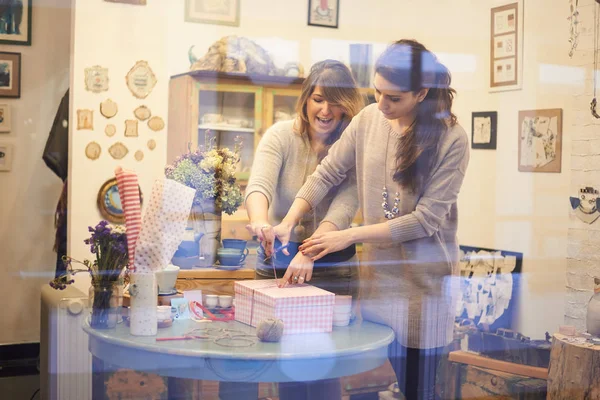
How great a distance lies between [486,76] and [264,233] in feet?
3.66

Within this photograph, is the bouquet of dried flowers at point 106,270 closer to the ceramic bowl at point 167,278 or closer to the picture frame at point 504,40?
the ceramic bowl at point 167,278

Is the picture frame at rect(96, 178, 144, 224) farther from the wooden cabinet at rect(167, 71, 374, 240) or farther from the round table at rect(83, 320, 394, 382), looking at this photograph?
the round table at rect(83, 320, 394, 382)

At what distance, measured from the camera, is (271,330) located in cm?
216

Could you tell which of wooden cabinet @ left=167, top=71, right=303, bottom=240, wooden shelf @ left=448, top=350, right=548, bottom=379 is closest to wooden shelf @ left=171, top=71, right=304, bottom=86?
wooden cabinet @ left=167, top=71, right=303, bottom=240

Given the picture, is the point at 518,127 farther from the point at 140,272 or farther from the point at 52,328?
the point at 52,328

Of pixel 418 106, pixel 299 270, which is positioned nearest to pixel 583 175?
pixel 418 106

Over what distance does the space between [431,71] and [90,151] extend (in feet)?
3.72

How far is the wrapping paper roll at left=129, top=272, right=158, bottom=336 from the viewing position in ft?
7.05

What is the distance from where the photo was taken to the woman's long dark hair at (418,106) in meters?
2.50

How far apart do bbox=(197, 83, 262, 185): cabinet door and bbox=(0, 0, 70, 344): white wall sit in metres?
0.44

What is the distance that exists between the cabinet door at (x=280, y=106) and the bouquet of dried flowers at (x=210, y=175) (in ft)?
0.48

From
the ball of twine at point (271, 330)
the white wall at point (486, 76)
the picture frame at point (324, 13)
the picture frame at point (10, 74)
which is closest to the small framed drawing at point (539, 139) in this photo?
the white wall at point (486, 76)

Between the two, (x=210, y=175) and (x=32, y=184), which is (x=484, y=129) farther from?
(x=32, y=184)

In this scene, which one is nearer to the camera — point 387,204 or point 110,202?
point 110,202
